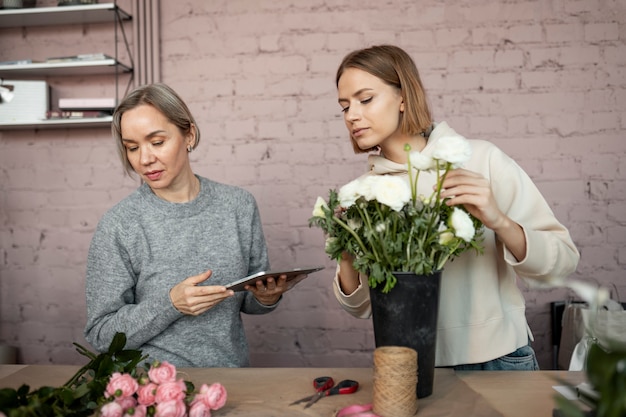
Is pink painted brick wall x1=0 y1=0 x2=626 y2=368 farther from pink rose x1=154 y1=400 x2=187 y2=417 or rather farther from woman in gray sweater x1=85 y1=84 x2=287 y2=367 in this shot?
pink rose x1=154 y1=400 x2=187 y2=417

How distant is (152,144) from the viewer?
1706mm

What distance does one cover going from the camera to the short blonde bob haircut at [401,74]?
1441 mm

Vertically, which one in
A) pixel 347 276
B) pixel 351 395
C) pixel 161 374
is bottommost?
pixel 351 395

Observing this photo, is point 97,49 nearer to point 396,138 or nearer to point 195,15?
point 195,15

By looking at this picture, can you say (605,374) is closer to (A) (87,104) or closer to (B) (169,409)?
(B) (169,409)

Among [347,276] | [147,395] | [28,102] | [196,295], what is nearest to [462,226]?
[347,276]

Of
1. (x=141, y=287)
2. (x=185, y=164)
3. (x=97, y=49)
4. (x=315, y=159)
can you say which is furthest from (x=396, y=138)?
(x=97, y=49)

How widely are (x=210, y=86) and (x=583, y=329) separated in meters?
1.88

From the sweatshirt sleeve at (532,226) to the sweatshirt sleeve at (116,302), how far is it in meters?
0.86

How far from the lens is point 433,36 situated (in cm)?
→ 261

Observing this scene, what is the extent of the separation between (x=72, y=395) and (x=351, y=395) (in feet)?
1.77

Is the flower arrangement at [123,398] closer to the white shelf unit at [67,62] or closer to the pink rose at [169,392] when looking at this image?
the pink rose at [169,392]

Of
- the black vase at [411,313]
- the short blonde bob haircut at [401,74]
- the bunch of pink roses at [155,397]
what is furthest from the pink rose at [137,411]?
the short blonde bob haircut at [401,74]

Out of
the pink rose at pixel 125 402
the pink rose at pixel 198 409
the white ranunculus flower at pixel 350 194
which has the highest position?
the white ranunculus flower at pixel 350 194
